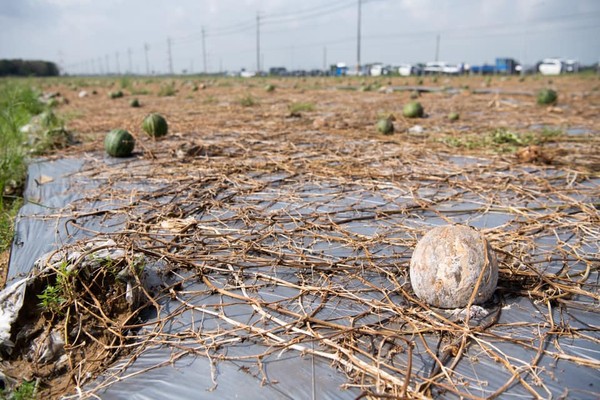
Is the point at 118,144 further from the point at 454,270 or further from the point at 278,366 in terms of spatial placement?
the point at 454,270

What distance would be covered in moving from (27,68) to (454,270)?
80.0m

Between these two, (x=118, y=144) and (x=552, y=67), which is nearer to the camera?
(x=118, y=144)

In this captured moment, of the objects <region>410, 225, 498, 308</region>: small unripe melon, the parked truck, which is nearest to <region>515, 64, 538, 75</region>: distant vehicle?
the parked truck

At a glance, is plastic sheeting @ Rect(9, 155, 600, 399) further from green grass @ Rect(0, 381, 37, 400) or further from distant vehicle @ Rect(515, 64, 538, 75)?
distant vehicle @ Rect(515, 64, 538, 75)

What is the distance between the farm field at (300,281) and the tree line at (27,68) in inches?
2635

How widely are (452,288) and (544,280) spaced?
73 cm

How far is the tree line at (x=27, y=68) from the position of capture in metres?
62.6

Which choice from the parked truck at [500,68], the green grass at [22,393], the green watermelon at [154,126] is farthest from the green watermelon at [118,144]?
the parked truck at [500,68]

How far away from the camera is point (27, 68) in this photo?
215 ft

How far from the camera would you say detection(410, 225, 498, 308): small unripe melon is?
229cm

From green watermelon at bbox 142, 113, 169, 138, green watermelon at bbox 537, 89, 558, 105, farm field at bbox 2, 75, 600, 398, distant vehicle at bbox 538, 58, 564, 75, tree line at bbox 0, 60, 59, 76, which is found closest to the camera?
farm field at bbox 2, 75, 600, 398

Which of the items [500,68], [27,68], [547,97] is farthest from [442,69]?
[27,68]

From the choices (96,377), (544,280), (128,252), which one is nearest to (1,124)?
(128,252)

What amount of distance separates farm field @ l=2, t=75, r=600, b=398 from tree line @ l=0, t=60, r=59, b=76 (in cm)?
6692
